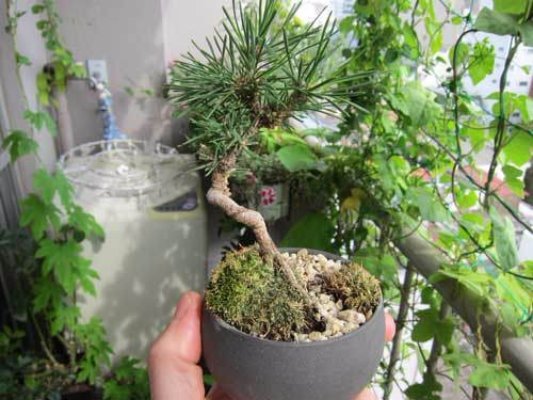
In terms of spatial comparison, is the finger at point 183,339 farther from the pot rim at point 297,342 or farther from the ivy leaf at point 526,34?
the ivy leaf at point 526,34

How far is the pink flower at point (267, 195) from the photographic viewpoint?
115 centimetres

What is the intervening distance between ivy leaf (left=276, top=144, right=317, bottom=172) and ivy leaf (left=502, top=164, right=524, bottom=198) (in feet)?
1.22

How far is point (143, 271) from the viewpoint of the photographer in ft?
4.43

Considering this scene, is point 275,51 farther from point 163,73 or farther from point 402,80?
point 163,73

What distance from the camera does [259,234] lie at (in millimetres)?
423

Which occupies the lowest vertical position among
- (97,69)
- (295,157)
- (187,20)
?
(295,157)

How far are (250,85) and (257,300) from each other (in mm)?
219

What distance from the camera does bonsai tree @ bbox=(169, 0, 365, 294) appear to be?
0.36 metres

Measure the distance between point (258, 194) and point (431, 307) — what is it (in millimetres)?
598

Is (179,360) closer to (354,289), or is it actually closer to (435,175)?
(354,289)

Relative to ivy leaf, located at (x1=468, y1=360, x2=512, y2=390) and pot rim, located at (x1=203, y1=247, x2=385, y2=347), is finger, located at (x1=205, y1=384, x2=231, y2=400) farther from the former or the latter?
ivy leaf, located at (x1=468, y1=360, x2=512, y2=390)

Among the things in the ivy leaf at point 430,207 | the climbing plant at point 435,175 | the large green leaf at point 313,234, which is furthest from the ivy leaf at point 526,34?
the large green leaf at point 313,234

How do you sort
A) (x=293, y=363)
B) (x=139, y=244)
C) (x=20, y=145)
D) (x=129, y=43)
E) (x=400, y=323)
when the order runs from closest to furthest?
(x=293, y=363)
(x=400, y=323)
(x=20, y=145)
(x=139, y=244)
(x=129, y=43)

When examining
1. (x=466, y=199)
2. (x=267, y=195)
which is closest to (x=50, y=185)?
(x=267, y=195)
